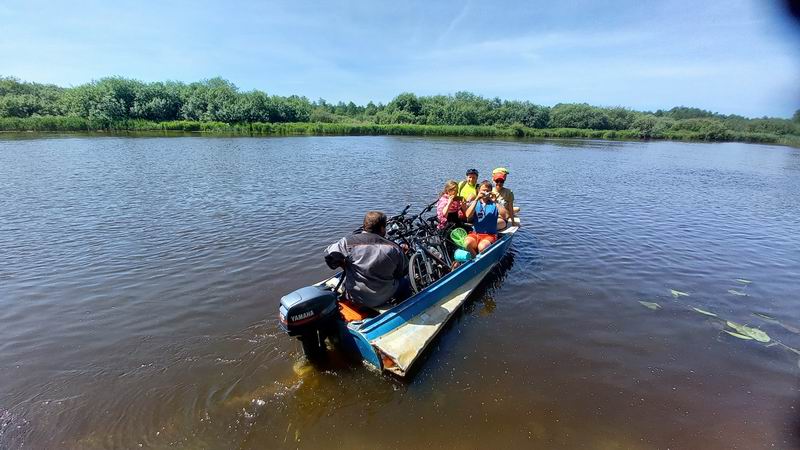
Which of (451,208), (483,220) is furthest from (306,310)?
(483,220)

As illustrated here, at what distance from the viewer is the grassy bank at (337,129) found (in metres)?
42.6

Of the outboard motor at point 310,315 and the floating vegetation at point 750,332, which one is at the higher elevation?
the outboard motor at point 310,315

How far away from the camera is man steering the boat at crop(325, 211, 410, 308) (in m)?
4.53

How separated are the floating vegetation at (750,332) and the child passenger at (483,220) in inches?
165

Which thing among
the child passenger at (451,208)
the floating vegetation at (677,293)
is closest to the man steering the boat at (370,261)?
the child passenger at (451,208)

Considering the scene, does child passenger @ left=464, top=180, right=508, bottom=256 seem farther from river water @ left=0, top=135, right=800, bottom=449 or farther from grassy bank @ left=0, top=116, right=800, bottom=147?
grassy bank @ left=0, top=116, right=800, bottom=147

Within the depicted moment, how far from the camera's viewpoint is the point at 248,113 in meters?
58.5

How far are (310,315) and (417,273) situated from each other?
2.22 metres

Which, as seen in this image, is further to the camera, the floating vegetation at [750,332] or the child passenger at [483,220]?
the child passenger at [483,220]

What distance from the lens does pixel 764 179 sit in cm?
2420

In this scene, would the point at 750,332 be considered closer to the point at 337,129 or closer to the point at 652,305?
the point at 652,305

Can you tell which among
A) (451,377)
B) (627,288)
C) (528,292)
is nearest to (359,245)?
(451,377)

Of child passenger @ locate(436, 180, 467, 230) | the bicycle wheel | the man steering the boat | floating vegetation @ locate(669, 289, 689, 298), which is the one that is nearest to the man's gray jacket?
the man steering the boat

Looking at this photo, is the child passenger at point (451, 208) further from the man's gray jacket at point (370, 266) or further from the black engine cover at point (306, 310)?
the black engine cover at point (306, 310)
